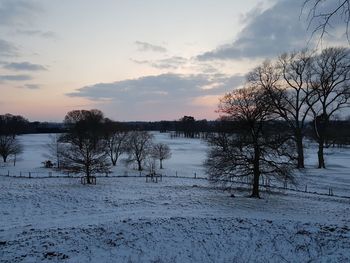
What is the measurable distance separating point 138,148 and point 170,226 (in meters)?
43.2

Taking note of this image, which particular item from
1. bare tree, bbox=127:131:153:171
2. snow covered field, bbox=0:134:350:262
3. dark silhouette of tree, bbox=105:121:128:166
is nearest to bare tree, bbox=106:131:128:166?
dark silhouette of tree, bbox=105:121:128:166

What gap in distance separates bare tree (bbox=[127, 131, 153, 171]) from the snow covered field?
28.2 meters

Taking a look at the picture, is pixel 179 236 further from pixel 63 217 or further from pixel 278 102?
pixel 278 102

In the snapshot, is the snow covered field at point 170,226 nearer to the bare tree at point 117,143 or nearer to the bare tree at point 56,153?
the bare tree at point 56,153

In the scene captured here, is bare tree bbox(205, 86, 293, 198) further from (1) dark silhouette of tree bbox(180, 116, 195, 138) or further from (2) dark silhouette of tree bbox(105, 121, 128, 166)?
(1) dark silhouette of tree bbox(180, 116, 195, 138)

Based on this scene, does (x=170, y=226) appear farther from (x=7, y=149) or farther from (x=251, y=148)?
(x=7, y=149)

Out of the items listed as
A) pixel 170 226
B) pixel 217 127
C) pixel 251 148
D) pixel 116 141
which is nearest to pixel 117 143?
pixel 116 141

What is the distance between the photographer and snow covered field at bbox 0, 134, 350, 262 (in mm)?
15617

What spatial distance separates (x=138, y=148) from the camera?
62406mm

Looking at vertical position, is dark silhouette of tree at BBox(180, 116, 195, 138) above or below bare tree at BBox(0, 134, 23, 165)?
above

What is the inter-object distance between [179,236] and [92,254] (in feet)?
14.7

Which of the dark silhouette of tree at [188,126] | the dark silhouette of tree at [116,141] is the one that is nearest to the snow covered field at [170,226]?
the dark silhouette of tree at [116,141]

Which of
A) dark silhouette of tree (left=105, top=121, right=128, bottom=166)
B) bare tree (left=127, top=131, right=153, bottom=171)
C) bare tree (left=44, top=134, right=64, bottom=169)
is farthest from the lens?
dark silhouette of tree (left=105, top=121, right=128, bottom=166)

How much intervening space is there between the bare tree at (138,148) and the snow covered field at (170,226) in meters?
28.2
